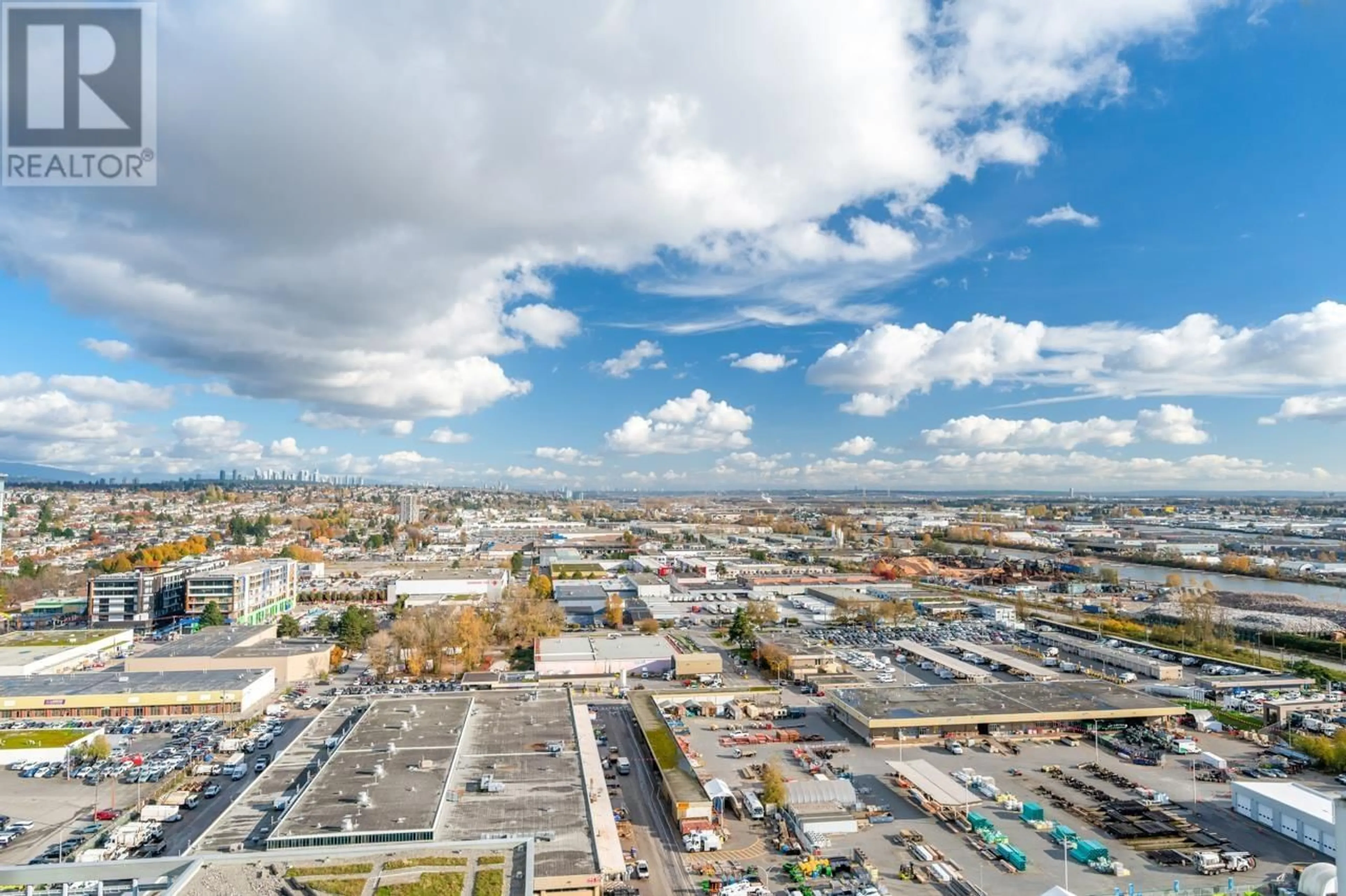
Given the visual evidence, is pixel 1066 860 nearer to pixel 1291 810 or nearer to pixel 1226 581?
pixel 1291 810

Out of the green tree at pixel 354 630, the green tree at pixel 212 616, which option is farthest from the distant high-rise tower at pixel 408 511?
the green tree at pixel 354 630

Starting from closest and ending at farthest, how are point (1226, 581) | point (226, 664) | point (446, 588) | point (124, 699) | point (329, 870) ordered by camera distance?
point (329, 870), point (124, 699), point (226, 664), point (446, 588), point (1226, 581)

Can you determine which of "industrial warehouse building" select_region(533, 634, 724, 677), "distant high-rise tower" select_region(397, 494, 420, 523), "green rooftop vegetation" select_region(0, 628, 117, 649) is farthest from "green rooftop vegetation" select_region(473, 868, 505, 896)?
"distant high-rise tower" select_region(397, 494, 420, 523)

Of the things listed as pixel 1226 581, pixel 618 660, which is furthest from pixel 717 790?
pixel 1226 581

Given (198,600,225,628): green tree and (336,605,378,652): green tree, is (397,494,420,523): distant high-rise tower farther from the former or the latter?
(336,605,378,652): green tree

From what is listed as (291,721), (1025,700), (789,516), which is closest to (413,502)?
(789,516)

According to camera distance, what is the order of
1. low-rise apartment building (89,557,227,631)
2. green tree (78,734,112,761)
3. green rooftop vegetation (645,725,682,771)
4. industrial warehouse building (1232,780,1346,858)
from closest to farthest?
1. industrial warehouse building (1232,780,1346,858)
2. green rooftop vegetation (645,725,682,771)
3. green tree (78,734,112,761)
4. low-rise apartment building (89,557,227,631)

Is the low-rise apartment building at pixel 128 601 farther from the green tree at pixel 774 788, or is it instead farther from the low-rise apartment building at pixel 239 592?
the green tree at pixel 774 788
